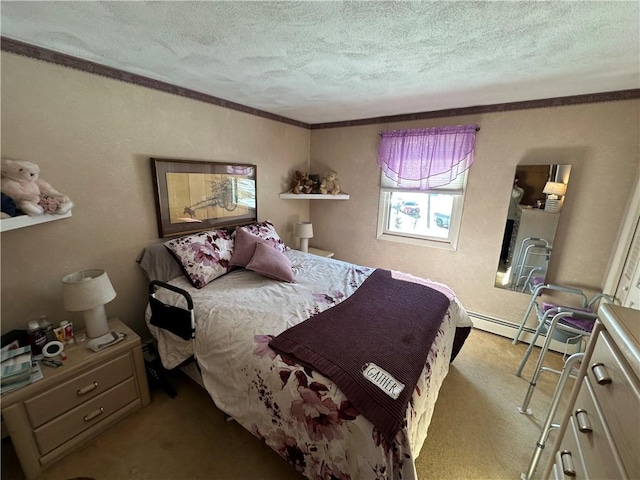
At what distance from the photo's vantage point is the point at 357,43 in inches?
54.3

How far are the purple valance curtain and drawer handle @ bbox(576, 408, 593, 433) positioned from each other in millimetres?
2242

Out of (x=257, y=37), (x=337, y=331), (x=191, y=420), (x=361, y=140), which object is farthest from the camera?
(x=361, y=140)

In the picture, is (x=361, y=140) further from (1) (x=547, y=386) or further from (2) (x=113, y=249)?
(1) (x=547, y=386)

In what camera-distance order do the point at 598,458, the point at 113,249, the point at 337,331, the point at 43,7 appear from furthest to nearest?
1. the point at 113,249
2. the point at 337,331
3. the point at 43,7
4. the point at 598,458

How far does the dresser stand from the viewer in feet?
1.96


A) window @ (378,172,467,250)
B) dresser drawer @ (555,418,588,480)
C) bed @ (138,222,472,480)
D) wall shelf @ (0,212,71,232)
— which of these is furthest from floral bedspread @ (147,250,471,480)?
window @ (378,172,467,250)

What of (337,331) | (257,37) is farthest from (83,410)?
(257,37)

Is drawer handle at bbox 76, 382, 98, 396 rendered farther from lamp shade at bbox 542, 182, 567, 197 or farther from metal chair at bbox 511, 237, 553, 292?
lamp shade at bbox 542, 182, 567, 197

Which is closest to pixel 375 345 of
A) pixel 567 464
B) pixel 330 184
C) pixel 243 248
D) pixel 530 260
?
pixel 567 464

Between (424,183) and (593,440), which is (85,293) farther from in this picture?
(424,183)

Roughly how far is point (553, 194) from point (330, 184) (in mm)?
2201

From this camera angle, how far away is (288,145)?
328 cm

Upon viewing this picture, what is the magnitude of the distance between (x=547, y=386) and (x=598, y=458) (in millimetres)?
1779

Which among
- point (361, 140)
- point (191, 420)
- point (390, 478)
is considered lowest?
point (191, 420)
